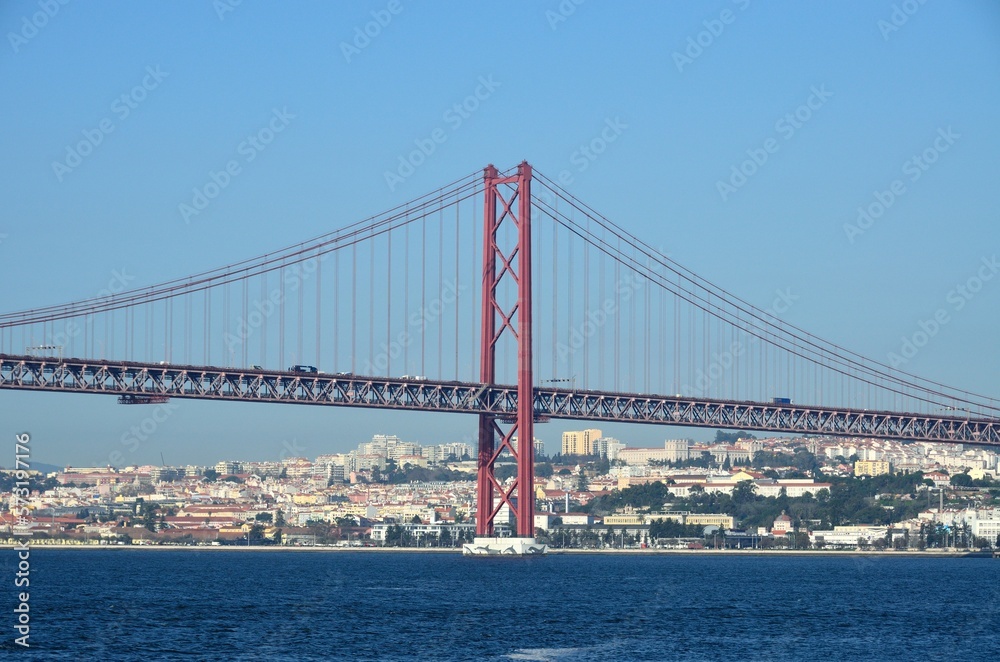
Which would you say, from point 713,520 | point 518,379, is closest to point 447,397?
point 518,379

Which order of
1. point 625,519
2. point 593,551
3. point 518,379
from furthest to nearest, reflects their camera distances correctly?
1. point 625,519
2. point 593,551
3. point 518,379

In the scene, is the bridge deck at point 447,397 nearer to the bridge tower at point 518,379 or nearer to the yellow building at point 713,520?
the bridge tower at point 518,379

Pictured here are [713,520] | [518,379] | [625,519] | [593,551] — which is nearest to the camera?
[518,379]

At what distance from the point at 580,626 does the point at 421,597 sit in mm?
11720

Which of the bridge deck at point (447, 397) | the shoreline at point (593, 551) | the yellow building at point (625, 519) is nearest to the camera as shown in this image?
the bridge deck at point (447, 397)

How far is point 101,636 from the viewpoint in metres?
40.5

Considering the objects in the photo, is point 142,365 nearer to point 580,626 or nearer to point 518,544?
point 518,544

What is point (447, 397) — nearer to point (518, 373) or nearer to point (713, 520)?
point (518, 373)

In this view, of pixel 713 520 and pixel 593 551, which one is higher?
pixel 713 520

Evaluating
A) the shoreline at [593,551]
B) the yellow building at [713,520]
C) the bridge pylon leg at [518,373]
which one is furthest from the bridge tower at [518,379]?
the yellow building at [713,520]

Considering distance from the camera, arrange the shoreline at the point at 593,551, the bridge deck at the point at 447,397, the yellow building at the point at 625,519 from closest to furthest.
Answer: the bridge deck at the point at 447,397 → the shoreline at the point at 593,551 → the yellow building at the point at 625,519

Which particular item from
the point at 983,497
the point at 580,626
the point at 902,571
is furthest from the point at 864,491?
the point at 580,626

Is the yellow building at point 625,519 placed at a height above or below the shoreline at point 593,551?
above

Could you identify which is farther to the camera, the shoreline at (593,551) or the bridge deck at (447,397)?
the shoreline at (593,551)
